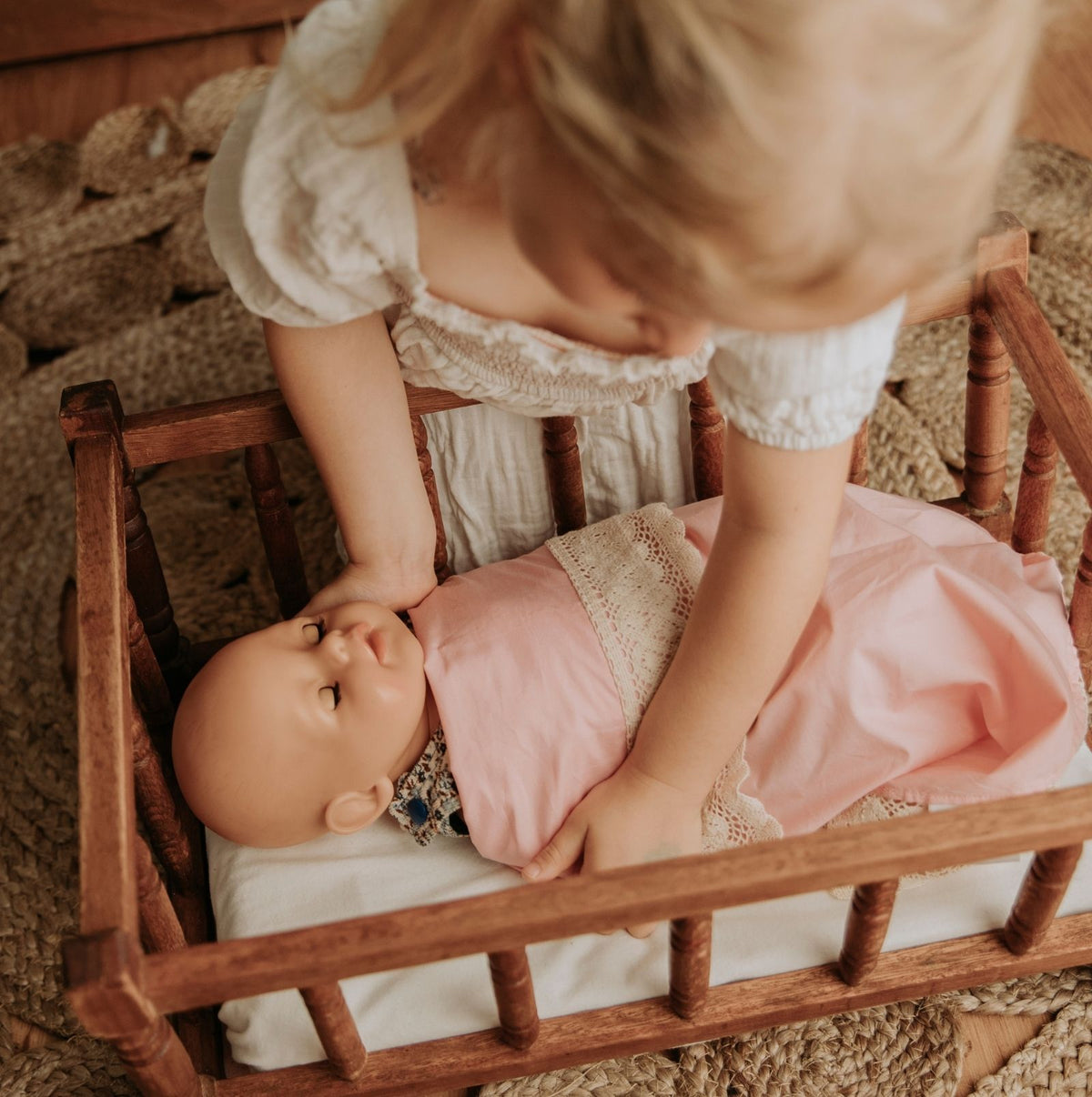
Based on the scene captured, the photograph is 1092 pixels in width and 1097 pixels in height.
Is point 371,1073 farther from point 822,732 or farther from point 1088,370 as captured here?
point 1088,370

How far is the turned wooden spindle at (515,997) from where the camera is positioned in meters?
0.65

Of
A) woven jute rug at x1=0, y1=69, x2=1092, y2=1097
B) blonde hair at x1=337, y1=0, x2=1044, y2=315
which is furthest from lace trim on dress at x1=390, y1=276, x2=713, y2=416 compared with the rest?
woven jute rug at x1=0, y1=69, x2=1092, y2=1097

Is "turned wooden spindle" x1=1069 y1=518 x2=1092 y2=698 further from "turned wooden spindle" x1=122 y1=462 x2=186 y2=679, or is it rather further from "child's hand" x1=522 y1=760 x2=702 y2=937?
"turned wooden spindle" x1=122 y1=462 x2=186 y2=679

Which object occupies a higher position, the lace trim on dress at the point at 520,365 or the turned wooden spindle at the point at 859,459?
the lace trim on dress at the point at 520,365

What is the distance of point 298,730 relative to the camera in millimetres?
816

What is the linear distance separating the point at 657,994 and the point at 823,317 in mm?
475

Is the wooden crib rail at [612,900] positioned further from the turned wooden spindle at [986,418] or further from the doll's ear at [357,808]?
the turned wooden spindle at [986,418]

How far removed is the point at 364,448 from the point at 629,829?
318mm

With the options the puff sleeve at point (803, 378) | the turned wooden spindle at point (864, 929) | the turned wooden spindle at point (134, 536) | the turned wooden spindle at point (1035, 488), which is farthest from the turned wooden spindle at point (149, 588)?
the turned wooden spindle at point (1035, 488)

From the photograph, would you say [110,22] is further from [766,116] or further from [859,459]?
[766,116]

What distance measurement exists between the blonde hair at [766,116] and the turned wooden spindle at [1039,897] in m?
0.35

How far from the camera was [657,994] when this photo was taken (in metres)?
0.81

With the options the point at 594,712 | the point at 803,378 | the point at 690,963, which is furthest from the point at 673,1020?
the point at 803,378

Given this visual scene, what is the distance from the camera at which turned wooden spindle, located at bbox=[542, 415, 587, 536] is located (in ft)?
3.09
